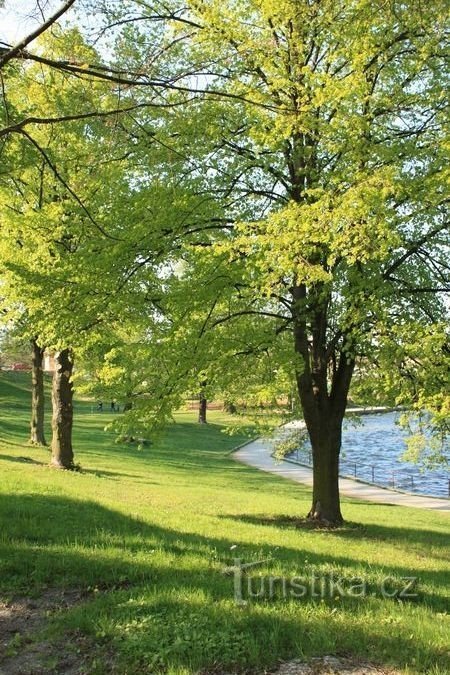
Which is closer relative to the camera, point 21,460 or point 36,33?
point 36,33

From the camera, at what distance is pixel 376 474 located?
3058 centimetres

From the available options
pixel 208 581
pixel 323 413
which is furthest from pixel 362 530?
pixel 208 581

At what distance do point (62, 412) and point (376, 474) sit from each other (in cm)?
1871

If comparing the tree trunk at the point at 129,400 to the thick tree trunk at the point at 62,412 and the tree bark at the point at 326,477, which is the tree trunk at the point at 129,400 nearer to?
the tree bark at the point at 326,477

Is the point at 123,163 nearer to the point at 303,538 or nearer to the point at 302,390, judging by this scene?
the point at 302,390

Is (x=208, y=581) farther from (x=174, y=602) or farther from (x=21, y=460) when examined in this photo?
(x=21, y=460)

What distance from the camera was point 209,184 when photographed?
10.2m

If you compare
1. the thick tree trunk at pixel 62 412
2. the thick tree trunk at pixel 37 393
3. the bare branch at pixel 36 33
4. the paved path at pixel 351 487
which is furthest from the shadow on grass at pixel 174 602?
the thick tree trunk at pixel 37 393

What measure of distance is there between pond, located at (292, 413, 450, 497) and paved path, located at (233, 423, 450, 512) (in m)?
1.05

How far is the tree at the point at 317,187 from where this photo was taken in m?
7.81

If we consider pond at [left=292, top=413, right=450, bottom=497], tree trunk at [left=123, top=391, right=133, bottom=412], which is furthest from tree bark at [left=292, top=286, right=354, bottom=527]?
pond at [left=292, top=413, right=450, bottom=497]

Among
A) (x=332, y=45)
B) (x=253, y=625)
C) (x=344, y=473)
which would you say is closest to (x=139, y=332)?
(x=332, y=45)

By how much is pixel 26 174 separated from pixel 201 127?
7424 millimetres

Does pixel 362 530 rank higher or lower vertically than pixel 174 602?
lower
